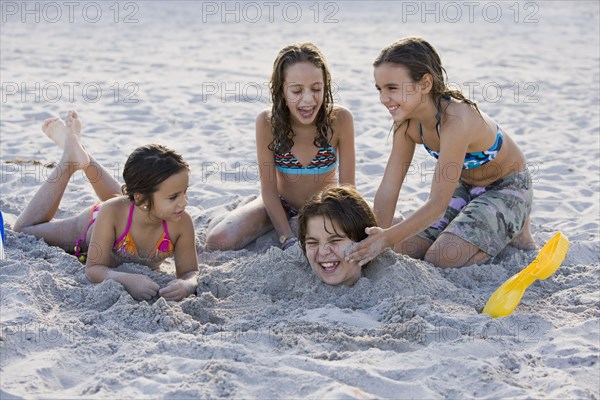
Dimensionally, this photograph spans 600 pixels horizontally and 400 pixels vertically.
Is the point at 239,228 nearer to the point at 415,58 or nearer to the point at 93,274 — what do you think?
the point at 93,274

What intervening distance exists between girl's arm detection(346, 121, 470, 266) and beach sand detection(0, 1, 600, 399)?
140 mm

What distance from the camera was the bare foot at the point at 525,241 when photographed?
155 inches

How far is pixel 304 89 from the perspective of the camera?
3.79 metres

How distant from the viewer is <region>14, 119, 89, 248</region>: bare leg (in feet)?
12.5

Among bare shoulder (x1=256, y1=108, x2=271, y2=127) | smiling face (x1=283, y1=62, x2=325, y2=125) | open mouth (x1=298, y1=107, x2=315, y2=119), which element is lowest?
bare shoulder (x1=256, y1=108, x2=271, y2=127)

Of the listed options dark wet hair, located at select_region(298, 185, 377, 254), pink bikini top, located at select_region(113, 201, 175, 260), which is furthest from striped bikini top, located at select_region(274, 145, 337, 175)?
pink bikini top, located at select_region(113, 201, 175, 260)

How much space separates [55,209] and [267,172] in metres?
1.15

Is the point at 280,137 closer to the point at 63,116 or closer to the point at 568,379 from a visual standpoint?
the point at 568,379

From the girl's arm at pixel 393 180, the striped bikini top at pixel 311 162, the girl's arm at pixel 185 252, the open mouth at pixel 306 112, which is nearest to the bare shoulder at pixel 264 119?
the striped bikini top at pixel 311 162

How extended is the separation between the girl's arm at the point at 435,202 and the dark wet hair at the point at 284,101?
0.77m

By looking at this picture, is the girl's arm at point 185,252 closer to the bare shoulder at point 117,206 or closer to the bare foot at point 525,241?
the bare shoulder at point 117,206

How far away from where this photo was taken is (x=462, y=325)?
286 cm

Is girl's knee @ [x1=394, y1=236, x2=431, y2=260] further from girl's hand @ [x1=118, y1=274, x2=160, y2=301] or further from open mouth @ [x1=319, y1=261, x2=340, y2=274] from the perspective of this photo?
girl's hand @ [x1=118, y1=274, x2=160, y2=301]

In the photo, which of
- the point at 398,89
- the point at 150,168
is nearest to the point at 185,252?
the point at 150,168
